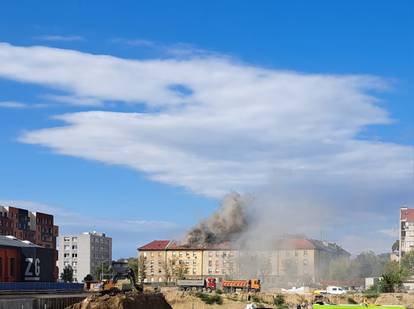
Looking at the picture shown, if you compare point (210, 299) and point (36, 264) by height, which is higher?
point (36, 264)

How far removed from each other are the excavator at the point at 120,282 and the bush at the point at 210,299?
1081 inches

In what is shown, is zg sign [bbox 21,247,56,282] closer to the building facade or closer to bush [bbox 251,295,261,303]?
the building facade

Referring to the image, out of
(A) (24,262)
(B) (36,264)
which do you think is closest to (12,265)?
(A) (24,262)

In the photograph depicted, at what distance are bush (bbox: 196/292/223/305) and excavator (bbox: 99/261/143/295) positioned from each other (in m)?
27.5

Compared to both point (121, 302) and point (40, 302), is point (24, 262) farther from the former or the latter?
point (40, 302)

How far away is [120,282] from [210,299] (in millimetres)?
32103

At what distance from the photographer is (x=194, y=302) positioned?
120 metres

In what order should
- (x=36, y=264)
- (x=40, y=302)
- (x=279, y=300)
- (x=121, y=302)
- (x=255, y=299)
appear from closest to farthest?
(x=40, y=302) → (x=121, y=302) → (x=36, y=264) → (x=279, y=300) → (x=255, y=299)

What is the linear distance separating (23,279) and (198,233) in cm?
4587

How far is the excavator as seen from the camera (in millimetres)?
81625

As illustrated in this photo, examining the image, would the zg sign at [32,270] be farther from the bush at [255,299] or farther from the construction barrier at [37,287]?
the bush at [255,299]

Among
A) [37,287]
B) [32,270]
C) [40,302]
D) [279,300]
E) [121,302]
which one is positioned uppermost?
[32,270]

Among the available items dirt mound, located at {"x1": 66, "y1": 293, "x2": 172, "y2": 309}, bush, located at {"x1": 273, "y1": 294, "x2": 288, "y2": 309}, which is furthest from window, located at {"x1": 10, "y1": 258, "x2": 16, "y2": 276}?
bush, located at {"x1": 273, "y1": 294, "x2": 288, "y2": 309}

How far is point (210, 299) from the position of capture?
120438mm
